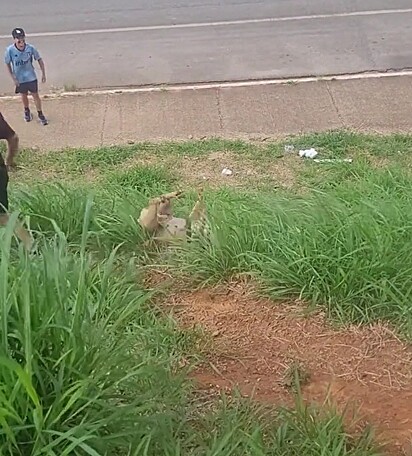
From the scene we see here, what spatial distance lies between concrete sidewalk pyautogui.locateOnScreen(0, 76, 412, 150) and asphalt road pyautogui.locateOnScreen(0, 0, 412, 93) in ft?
1.49

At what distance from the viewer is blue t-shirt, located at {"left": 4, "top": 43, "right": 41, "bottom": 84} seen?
7.96 metres

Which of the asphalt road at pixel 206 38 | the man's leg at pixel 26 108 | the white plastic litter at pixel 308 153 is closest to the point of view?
the white plastic litter at pixel 308 153

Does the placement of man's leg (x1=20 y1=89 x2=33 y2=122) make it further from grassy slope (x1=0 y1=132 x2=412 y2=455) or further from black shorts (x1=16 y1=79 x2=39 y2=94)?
grassy slope (x1=0 y1=132 x2=412 y2=455)

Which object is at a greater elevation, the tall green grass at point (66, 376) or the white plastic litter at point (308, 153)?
the tall green grass at point (66, 376)

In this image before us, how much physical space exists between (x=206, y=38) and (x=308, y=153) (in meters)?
3.81

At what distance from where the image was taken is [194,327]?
3.52 meters

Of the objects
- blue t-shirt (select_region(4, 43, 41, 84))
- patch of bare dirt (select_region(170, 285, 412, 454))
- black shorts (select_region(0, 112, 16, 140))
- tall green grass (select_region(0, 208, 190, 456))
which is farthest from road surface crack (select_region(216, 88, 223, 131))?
tall green grass (select_region(0, 208, 190, 456))

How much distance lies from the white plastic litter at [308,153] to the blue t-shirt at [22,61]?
9.36 ft

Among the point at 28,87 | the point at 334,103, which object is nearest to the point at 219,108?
the point at 334,103

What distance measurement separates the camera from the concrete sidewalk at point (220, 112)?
7.93 metres

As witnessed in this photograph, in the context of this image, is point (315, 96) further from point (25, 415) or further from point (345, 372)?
point (25, 415)

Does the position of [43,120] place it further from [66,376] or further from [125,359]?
[66,376]

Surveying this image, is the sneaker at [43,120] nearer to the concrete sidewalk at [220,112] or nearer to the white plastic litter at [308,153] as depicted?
the concrete sidewalk at [220,112]

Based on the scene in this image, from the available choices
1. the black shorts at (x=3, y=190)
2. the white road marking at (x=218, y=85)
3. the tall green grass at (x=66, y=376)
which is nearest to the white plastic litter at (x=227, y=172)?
the white road marking at (x=218, y=85)
